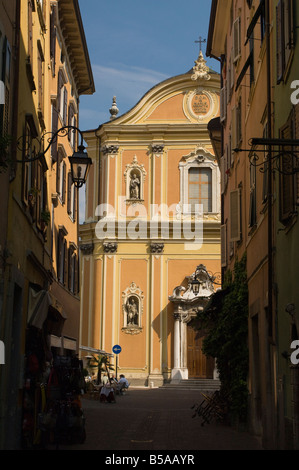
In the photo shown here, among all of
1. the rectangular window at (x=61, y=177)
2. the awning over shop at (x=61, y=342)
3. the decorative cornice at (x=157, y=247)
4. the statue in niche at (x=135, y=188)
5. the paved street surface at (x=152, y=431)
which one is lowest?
the paved street surface at (x=152, y=431)

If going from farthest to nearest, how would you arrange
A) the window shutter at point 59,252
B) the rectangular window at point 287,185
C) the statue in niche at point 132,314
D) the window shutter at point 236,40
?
the statue in niche at point 132,314 → the window shutter at point 59,252 → the window shutter at point 236,40 → the rectangular window at point 287,185

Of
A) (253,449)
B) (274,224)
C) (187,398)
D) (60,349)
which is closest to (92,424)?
(60,349)

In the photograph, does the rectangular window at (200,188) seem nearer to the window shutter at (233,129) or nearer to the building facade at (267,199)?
the building facade at (267,199)

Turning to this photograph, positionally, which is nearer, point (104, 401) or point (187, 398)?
point (104, 401)

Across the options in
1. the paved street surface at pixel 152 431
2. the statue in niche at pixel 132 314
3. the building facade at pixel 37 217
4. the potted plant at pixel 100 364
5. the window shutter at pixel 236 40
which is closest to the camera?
the building facade at pixel 37 217

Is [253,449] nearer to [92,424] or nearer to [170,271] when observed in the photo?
[92,424]

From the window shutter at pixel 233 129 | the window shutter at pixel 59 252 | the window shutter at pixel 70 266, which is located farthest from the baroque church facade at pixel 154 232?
the window shutter at pixel 233 129

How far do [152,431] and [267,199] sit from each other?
251 inches

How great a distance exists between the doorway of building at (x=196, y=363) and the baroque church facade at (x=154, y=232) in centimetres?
5

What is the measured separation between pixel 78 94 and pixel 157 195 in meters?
12.7

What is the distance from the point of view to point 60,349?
839 inches

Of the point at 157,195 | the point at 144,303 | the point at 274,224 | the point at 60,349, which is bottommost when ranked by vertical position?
the point at 60,349

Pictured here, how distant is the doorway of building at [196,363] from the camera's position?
3853 centimetres

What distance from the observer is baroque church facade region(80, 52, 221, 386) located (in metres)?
38.5
